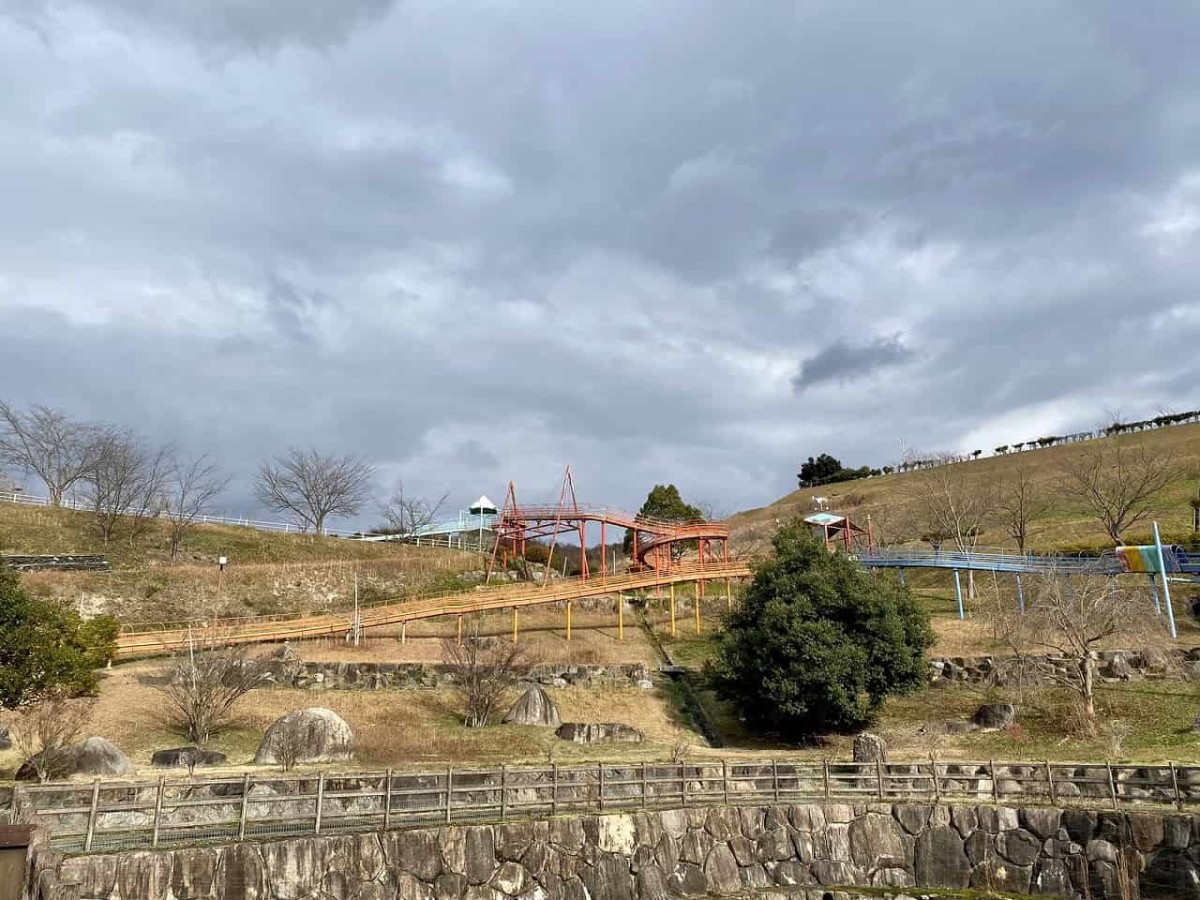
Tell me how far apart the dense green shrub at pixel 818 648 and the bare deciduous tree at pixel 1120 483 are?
85.1ft

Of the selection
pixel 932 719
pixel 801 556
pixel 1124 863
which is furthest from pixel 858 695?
pixel 1124 863

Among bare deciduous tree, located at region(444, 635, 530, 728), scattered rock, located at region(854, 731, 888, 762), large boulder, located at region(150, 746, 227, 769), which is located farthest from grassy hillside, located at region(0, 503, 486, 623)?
scattered rock, located at region(854, 731, 888, 762)

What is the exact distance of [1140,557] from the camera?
124 ft

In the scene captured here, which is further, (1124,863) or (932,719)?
(932,719)

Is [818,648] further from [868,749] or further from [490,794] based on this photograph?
[490,794]

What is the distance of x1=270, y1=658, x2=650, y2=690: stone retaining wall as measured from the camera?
1358 inches

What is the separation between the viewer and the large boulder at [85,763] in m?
20.6

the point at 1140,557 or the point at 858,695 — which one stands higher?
the point at 1140,557

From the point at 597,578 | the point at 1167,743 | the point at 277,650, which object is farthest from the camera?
the point at 597,578

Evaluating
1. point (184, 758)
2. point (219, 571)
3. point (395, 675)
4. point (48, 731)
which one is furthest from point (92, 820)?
point (219, 571)

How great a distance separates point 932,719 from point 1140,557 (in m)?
15.6

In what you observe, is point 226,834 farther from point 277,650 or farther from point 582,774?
point 277,650

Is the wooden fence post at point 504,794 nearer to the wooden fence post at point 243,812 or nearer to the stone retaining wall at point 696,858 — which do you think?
the stone retaining wall at point 696,858

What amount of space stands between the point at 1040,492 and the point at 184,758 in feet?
238
